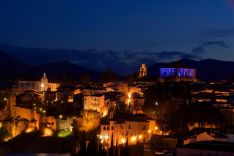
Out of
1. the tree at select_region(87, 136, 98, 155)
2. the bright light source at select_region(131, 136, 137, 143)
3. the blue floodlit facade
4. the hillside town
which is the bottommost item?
the tree at select_region(87, 136, 98, 155)

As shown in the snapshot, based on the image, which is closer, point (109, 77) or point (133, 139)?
point (133, 139)

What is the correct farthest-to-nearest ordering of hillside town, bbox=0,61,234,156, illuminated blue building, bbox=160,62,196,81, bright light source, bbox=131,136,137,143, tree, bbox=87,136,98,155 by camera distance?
1. illuminated blue building, bbox=160,62,196,81
2. bright light source, bbox=131,136,137,143
3. hillside town, bbox=0,61,234,156
4. tree, bbox=87,136,98,155

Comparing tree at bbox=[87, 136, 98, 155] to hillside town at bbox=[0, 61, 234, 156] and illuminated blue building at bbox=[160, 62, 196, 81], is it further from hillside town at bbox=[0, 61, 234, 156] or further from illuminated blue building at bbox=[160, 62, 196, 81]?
illuminated blue building at bbox=[160, 62, 196, 81]

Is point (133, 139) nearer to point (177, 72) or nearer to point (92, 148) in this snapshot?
point (92, 148)

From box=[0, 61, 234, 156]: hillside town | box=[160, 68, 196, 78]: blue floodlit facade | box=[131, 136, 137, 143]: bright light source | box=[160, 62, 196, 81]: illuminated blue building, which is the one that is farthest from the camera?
box=[160, 68, 196, 78]: blue floodlit facade

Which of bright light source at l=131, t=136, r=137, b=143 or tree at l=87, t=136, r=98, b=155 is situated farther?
bright light source at l=131, t=136, r=137, b=143

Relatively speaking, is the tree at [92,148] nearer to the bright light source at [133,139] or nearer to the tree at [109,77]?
the bright light source at [133,139]

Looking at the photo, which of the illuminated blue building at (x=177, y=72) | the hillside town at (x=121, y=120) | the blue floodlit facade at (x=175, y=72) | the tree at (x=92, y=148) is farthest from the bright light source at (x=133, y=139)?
the blue floodlit facade at (x=175, y=72)

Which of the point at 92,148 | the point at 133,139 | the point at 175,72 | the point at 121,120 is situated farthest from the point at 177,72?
the point at 92,148

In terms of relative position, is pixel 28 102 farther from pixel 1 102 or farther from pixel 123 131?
pixel 123 131

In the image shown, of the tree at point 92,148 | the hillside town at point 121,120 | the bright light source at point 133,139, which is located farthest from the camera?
the bright light source at point 133,139

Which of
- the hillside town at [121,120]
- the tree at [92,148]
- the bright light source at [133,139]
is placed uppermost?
the hillside town at [121,120]

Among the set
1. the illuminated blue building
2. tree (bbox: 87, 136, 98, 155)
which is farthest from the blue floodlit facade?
A: tree (bbox: 87, 136, 98, 155)

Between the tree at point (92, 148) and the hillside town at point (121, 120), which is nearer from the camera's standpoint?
the tree at point (92, 148)
